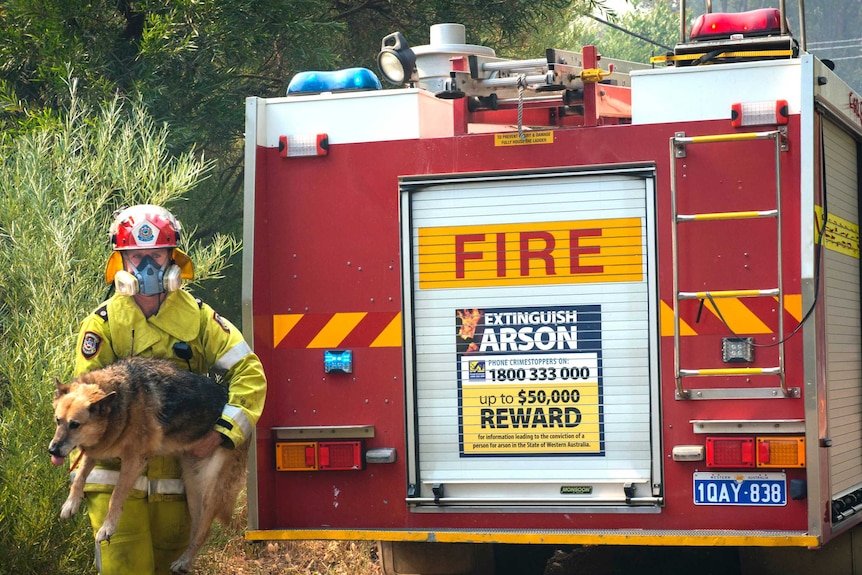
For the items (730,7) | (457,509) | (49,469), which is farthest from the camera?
(730,7)

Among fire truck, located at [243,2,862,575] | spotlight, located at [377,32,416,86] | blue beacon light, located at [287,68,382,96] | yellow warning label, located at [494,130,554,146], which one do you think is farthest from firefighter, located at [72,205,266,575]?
spotlight, located at [377,32,416,86]

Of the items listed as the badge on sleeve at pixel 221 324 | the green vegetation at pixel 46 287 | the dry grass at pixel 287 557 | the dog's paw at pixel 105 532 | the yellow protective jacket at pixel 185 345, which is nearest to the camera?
the dog's paw at pixel 105 532

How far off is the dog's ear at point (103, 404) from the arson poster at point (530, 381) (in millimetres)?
1694

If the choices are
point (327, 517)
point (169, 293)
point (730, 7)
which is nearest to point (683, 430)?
point (327, 517)

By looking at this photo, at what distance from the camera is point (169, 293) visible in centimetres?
556

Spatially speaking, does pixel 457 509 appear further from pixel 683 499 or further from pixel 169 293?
pixel 169 293

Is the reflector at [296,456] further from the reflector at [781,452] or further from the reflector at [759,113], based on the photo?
the reflector at [759,113]

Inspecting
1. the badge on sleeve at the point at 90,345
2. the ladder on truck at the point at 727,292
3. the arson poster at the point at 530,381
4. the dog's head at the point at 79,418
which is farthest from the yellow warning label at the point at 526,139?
the dog's head at the point at 79,418

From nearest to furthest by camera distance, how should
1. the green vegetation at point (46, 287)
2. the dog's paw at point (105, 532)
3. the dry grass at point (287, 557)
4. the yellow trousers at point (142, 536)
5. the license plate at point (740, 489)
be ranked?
the dog's paw at point (105, 532) → the yellow trousers at point (142, 536) → the license plate at point (740, 489) → the green vegetation at point (46, 287) → the dry grass at point (287, 557)

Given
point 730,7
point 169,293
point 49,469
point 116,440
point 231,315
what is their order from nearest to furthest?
1. point 116,440
2. point 169,293
3. point 49,469
4. point 231,315
5. point 730,7

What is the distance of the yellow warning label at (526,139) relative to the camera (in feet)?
19.2

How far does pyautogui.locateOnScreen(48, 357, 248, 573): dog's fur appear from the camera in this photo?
Result: 504 cm

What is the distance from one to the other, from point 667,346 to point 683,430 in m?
0.39

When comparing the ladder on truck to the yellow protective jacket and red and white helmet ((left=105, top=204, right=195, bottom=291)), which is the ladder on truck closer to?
the yellow protective jacket
